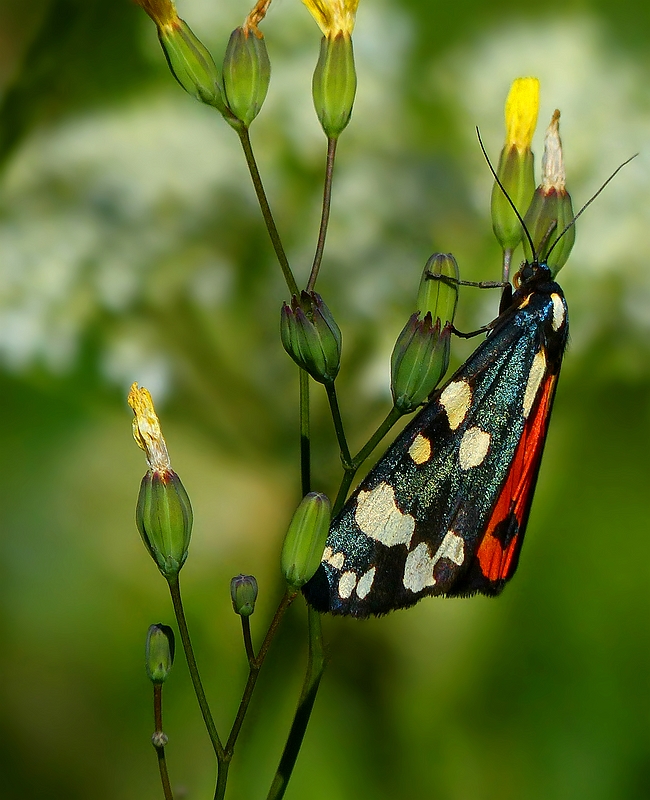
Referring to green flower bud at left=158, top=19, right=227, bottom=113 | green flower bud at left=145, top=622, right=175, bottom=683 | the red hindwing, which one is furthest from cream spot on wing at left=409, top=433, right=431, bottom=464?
green flower bud at left=158, top=19, right=227, bottom=113

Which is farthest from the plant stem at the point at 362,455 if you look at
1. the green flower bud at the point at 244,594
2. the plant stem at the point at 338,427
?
the green flower bud at the point at 244,594

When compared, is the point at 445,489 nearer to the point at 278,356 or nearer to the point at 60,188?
the point at 278,356

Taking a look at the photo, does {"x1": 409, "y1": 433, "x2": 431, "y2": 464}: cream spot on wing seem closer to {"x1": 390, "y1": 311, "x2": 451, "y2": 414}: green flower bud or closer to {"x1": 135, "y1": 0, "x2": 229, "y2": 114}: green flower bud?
{"x1": 390, "y1": 311, "x2": 451, "y2": 414}: green flower bud

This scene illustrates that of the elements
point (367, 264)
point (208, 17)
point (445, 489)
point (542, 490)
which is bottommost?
point (445, 489)

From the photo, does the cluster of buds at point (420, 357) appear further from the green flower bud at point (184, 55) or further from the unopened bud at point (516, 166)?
the green flower bud at point (184, 55)

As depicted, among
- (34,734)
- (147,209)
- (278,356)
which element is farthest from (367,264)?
(34,734)

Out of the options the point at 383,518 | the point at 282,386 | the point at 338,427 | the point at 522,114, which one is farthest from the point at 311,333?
the point at 282,386
